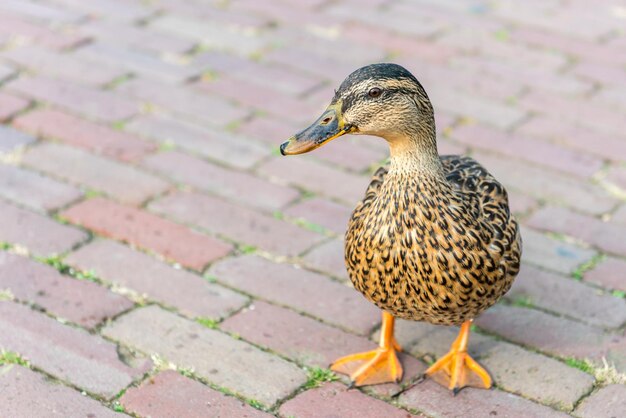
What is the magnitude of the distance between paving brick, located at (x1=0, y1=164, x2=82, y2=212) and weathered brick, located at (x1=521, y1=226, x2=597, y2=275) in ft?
5.84

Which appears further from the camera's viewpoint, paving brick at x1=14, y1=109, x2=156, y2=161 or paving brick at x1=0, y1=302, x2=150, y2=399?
paving brick at x1=14, y1=109, x2=156, y2=161

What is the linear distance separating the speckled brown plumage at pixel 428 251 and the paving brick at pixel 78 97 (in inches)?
76.3

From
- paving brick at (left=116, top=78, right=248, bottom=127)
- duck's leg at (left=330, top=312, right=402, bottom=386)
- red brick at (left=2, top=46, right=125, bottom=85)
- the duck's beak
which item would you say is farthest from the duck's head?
red brick at (left=2, top=46, right=125, bottom=85)

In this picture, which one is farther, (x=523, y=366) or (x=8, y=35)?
(x=8, y=35)

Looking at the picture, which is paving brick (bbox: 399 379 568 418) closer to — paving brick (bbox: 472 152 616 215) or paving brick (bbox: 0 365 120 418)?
paving brick (bbox: 0 365 120 418)

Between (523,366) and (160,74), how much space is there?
2.55 m

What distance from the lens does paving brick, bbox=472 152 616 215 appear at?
4.10 m

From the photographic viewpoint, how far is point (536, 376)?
10.4 ft

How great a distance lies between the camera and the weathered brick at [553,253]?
Answer: 3729 millimetres

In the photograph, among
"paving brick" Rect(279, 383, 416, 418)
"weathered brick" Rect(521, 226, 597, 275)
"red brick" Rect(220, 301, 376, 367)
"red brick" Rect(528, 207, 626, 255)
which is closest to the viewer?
"paving brick" Rect(279, 383, 416, 418)

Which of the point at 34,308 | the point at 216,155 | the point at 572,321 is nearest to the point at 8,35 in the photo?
the point at 216,155

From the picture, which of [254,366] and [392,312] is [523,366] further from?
→ [254,366]

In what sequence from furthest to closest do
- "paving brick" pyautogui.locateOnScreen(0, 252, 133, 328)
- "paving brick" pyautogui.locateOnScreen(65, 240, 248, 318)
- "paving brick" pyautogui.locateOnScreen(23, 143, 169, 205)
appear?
"paving brick" pyautogui.locateOnScreen(23, 143, 169, 205) → "paving brick" pyautogui.locateOnScreen(65, 240, 248, 318) → "paving brick" pyautogui.locateOnScreen(0, 252, 133, 328)

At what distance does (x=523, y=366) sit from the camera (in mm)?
3215
